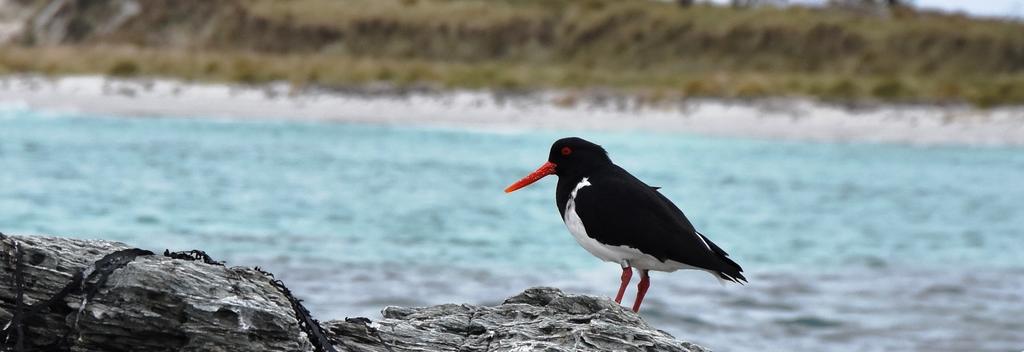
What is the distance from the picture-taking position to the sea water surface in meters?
11.6

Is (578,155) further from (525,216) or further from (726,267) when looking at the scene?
(525,216)

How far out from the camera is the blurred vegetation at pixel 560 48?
37031mm

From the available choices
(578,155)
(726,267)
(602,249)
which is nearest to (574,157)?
(578,155)

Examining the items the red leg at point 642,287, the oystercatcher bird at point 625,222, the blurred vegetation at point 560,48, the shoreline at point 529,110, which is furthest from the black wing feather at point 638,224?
the blurred vegetation at point 560,48

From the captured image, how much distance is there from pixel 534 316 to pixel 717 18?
44.1m

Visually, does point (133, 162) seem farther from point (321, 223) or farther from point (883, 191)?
point (883, 191)

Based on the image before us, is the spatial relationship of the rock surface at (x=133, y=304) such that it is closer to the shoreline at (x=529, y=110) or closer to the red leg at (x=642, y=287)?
the red leg at (x=642, y=287)

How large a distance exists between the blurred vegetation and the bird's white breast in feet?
99.0

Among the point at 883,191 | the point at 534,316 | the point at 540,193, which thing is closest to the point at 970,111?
the point at 883,191

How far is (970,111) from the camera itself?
1344 inches

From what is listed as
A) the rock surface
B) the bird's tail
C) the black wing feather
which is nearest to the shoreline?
the bird's tail

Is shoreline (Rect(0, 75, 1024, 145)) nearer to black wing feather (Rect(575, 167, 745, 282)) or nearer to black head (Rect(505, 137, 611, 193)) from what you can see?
black head (Rect(505, 137, 611, 193))

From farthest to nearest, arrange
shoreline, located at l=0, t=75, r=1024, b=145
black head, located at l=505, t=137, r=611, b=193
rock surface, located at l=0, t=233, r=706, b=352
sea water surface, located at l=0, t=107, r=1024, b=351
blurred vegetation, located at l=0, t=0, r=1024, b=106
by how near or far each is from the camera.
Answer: blurred vegetation, located at l=0, t=0, r=1024, b=106, shoreline, located at l=0, t=75, r=1024, b=145, sea water surface, located at l=0, t=107, r=1024, b=351, black head, located at l=505, t=137, r=611, b=193, rock surface, located at l=0, t=233, r=706, b=352

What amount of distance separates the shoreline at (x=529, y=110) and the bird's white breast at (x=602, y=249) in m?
26.7
